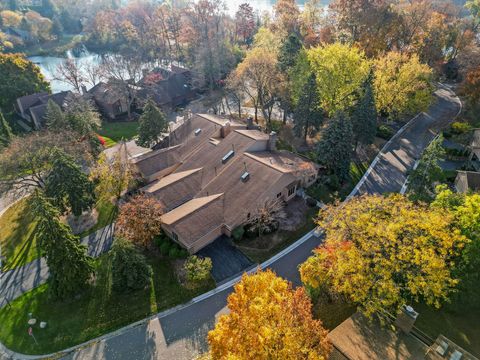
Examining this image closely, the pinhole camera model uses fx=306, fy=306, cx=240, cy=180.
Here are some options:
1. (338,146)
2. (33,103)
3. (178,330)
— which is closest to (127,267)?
(178,330)

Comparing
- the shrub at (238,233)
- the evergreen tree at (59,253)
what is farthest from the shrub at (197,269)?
the evergreen tree at (59,253)

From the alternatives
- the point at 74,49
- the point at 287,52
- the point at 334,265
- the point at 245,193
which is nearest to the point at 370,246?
the point at 334,265

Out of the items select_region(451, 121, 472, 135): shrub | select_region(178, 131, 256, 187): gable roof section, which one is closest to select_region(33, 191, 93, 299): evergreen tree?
select_region(178, 131, 256, 187): gable roof section

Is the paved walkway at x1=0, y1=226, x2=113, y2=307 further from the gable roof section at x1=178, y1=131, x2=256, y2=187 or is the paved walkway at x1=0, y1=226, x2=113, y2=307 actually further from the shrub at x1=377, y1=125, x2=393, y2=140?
the shrub at x1=377, y1=125, x2=393, y2=140

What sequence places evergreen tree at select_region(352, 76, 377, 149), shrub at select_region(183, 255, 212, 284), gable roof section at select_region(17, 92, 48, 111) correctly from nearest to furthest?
shrub at select_region(183, 255, 212, 284), evergreen tree at select_region(352, 76, 377, 149), gable roof section at select_region(17, 92, 48, 111)

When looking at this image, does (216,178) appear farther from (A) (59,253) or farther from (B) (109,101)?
(B) (109,101)

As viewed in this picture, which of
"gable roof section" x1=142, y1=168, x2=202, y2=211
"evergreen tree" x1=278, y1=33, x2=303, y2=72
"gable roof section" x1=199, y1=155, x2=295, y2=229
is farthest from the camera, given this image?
"evergreen tree" x1=278, y1=33, x2=303, y2=72
